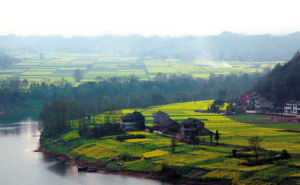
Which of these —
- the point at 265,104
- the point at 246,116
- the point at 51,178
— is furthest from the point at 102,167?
the point at 265,104

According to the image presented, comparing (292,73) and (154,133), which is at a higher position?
(292,73)

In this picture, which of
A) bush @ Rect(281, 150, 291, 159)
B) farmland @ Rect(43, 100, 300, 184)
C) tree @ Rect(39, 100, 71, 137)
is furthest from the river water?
bush @ Rect(281, 150, 291, 159)

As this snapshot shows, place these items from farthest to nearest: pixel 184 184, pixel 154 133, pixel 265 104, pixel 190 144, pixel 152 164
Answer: pixel 265 104 < pixel 154 133 < pixel 190 144 < pixel 152 164 < pixel 184 184

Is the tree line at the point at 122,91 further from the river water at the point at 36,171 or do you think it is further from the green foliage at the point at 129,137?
the green foliage at the point at 129,137

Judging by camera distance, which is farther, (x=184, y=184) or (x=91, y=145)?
(x=91, y=145)

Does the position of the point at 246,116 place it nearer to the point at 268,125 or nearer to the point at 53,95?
the point at 268,125

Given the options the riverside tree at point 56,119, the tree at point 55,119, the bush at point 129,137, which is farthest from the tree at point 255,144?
the tree at point 55,119

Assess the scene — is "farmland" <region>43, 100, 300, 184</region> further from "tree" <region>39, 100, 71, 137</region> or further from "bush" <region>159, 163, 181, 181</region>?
"tree" <region>39, 100, 71, 137</region>
